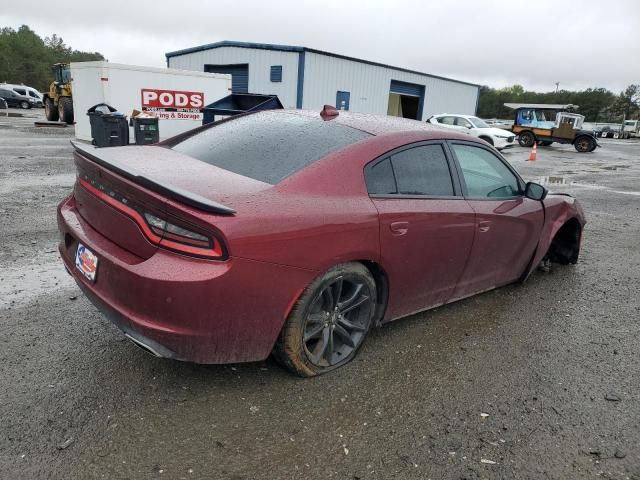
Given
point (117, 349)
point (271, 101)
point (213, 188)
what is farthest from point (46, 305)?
point (271, 101)

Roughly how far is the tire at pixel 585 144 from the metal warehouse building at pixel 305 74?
911 cm

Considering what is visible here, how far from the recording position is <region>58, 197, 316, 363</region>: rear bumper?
213 centimetres

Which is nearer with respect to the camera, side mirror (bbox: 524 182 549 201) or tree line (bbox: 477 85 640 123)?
side mirror (bbox: 524 182 549 201)

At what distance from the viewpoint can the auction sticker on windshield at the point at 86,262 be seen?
244 centimetres

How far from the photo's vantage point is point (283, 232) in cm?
230

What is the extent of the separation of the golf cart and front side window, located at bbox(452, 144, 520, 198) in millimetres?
26410

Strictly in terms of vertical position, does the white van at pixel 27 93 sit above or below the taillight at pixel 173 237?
above

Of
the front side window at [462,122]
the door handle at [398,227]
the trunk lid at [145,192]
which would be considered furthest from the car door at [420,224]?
the front side window at [462,122]

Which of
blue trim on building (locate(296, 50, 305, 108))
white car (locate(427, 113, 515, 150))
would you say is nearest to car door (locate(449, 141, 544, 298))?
blue trim on building (locate(296, 50, 305, 108))

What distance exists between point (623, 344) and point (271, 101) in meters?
6.92

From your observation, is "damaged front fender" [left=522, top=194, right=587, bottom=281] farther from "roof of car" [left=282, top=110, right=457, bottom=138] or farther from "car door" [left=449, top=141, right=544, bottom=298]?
"roof of car" [left=282, top=110, right=457, bottom=138]

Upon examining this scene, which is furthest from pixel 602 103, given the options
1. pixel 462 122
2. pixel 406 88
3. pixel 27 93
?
pixel 27 93

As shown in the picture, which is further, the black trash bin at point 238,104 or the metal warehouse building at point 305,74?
the metal warehouse building at point 305,74

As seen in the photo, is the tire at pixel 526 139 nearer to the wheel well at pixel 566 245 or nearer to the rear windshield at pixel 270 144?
the wheel well at pixel 566 245
